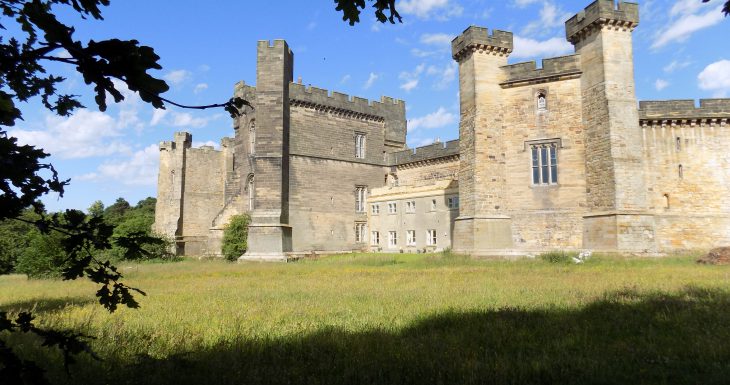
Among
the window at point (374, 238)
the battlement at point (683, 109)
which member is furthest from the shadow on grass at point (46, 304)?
the window at point (374, 238)

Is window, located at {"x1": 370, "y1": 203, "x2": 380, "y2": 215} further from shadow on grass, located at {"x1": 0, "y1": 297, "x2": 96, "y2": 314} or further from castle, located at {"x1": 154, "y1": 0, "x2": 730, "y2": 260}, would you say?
shadow on grass, located at {"x1": 0, "y1": 297, "x2": 96, "y2": 314}

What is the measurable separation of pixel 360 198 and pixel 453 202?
7.47 m

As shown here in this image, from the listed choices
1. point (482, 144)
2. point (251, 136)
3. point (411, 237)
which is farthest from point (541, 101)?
point (251, 136)

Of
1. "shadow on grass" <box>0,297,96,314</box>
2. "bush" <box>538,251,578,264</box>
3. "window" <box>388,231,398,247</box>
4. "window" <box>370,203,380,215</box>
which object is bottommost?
"shadow on grass" <box>0,297,96,314</box>

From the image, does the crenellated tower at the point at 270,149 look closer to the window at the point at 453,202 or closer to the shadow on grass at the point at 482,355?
the window at the point at 453,202

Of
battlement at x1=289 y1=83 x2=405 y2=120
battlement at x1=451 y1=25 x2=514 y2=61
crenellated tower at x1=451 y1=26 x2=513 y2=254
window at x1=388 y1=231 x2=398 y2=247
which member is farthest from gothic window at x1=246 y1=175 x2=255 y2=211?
battlement at x1=451 y1=25 x2=514 y2=61

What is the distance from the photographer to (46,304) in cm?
1002

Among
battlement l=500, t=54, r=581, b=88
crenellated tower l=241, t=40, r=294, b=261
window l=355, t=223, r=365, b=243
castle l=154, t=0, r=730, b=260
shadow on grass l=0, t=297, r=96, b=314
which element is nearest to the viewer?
shadow on grass l=0, t=297, r=96, b=314

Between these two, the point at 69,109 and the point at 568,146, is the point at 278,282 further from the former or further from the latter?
the point at 568,146

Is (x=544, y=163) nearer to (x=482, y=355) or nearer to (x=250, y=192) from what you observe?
(x=482, y=355)

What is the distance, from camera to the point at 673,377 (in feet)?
14.6

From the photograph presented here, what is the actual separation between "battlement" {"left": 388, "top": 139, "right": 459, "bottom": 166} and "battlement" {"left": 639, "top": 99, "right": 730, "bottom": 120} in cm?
1207

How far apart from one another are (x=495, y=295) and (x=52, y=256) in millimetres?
17339

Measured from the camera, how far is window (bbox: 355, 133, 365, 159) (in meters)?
34.0
